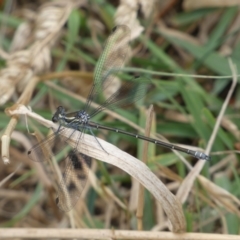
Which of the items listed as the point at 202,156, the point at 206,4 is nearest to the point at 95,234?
the point at 202,156

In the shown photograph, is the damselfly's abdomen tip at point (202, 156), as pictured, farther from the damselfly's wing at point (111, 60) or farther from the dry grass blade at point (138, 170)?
the damselfly's wing at point (111, 60)

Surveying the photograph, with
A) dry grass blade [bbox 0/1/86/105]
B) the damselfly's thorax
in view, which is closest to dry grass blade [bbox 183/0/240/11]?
dry grass blade [bbox 0/1/86/105]

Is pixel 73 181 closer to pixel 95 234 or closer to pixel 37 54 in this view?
pixel 95 234

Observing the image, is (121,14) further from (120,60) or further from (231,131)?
(231,131)

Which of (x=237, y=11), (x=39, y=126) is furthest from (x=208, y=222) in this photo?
(x=237, y=11)

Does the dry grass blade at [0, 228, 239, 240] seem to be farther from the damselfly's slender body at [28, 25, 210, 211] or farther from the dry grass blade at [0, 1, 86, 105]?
the dry grass blade at [0, 1, 86, 105]

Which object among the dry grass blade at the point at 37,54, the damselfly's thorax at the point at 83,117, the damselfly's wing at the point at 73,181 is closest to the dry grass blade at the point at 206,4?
the dry grass blade at the point at 37,54
